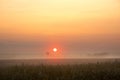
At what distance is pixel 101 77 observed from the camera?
3241 centimetres

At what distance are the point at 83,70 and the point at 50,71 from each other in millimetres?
2901

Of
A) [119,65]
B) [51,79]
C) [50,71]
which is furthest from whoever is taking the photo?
[119,65]

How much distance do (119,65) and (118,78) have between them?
8.12 meters

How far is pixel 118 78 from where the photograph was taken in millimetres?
32250

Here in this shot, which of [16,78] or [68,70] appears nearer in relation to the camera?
[16,78]

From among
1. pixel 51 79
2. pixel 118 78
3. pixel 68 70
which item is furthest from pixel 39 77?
pixel 118 78

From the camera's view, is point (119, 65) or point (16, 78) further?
point (119, 65)

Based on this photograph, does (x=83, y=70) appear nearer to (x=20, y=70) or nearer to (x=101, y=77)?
(x=101, y=77)

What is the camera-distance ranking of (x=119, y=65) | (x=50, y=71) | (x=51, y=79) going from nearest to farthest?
(x=51, y=79), (x=50, y=71), (x=119, y=65)

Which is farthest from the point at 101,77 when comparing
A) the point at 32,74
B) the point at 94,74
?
the point at 32,74

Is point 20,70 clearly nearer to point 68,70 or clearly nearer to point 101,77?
point 68,70

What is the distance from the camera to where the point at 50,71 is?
111 feet

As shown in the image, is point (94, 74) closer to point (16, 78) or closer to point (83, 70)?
point (83, 70)

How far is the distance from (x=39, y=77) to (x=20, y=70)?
4.07 m
